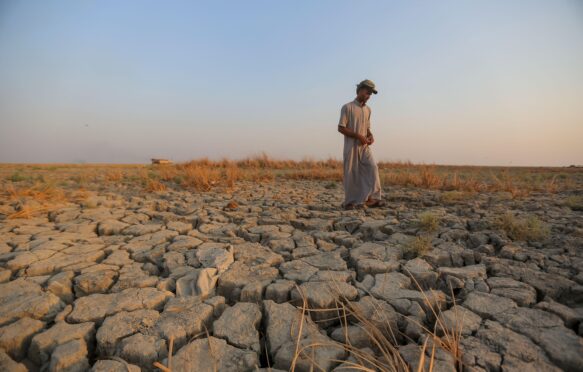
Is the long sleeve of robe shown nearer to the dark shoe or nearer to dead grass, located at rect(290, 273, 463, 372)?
the dark shoe

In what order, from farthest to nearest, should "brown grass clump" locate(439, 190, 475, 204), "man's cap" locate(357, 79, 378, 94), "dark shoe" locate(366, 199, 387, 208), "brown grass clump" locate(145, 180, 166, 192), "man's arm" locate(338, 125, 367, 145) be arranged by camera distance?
"brown grass clump" locate(145, 180, 166, 192) < "brown grass clump" locate(439, 190, 475, 204) < "dark shoe" locate(366, 199, 387, 208) < "man's arm" locate(338, 125, 367, 145) < "man's cap" locate(357, 79, 378, 94)

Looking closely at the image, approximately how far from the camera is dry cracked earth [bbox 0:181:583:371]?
1.44m

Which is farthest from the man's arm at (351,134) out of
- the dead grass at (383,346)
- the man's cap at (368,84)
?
the dead grass at (383,346)

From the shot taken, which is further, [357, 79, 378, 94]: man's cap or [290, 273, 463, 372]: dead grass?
[357, 79, 378, 94]: man's cap

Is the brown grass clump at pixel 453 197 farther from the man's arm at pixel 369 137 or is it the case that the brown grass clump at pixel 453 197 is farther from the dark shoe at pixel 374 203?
the man's arm at pixel 369 137

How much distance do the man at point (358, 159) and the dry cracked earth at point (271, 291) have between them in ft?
2.62

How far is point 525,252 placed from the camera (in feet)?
7.95

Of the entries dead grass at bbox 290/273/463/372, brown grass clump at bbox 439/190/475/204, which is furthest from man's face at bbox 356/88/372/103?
dead grass at bbox 290/273/463/372

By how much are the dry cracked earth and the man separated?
2.62ft

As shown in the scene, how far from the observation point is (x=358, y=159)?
4.29 metres

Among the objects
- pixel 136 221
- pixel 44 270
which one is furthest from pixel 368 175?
pixel 44 270

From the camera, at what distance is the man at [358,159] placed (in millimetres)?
4168

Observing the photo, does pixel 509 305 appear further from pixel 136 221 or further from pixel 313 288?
pixel 136 221

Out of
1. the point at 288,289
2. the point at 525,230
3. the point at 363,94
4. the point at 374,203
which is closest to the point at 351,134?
the point at 363,94
